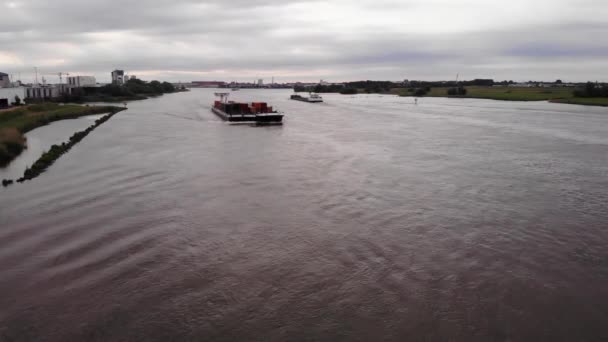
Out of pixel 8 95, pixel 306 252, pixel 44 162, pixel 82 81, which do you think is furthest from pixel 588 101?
pixel 82 81

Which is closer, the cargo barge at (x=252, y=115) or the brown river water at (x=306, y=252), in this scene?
the brown river water at (x=306, y=252)

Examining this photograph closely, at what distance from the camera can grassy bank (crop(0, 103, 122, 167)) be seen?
68.1 ft

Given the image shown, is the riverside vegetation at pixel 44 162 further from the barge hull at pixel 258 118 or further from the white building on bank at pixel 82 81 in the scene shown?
the white building on bank at pixel 82 81

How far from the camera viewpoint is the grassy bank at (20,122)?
20.8 meters

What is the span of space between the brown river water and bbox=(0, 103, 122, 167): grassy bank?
13.4 ft

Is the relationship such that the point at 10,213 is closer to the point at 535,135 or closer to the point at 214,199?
the point at 214,199

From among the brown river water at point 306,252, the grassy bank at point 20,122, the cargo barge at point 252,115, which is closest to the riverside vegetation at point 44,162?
the brown river water at point 306,252

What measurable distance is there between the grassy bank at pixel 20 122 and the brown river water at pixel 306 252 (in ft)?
13.4

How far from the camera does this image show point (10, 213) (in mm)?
11750

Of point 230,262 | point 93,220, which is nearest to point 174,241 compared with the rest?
point 230,262

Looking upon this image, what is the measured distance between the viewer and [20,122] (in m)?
31.4

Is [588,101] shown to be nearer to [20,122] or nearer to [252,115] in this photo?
[252,115]

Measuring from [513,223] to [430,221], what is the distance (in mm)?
2011

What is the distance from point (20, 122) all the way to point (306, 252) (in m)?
30.3
